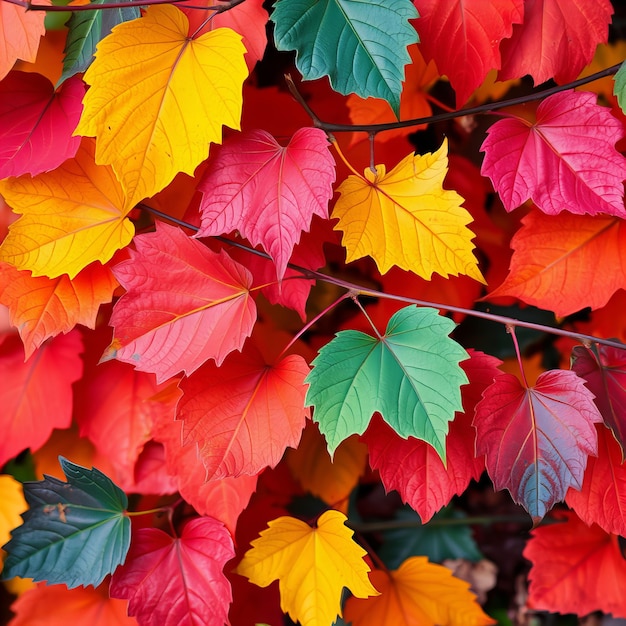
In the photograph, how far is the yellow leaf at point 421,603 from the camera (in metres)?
0.77

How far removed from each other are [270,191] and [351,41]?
0.49 feet

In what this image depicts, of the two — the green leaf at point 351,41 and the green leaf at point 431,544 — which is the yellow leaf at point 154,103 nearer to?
the green leaf at point 351,41

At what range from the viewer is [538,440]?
1.91 ft

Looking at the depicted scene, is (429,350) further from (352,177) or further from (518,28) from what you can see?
(518,28)

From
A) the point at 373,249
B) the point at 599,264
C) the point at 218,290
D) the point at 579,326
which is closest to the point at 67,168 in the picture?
the point at 218,290

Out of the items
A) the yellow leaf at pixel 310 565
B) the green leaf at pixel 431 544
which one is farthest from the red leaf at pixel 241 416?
the green leaf at pixel 431 544

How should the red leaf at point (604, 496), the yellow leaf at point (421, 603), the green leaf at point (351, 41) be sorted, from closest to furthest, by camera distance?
1. the green leaf at point (351, 41)
2. the red leaf at point (604, 496)
3. the yellow leaf at point (421, 603)

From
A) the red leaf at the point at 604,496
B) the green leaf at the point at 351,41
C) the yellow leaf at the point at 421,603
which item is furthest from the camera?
the yellow leaf at the point at 421,603

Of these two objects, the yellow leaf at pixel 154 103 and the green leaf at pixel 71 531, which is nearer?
the yellow leaf at pixel 154 103

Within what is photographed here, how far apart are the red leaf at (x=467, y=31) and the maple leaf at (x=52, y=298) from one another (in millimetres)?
404

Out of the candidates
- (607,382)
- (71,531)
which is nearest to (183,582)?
(71,531)

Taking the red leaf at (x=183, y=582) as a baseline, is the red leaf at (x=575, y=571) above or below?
below

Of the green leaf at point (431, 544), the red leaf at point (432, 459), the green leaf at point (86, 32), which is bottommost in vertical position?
the green leaf at point (431, 544)

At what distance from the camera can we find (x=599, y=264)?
2.19 ft
